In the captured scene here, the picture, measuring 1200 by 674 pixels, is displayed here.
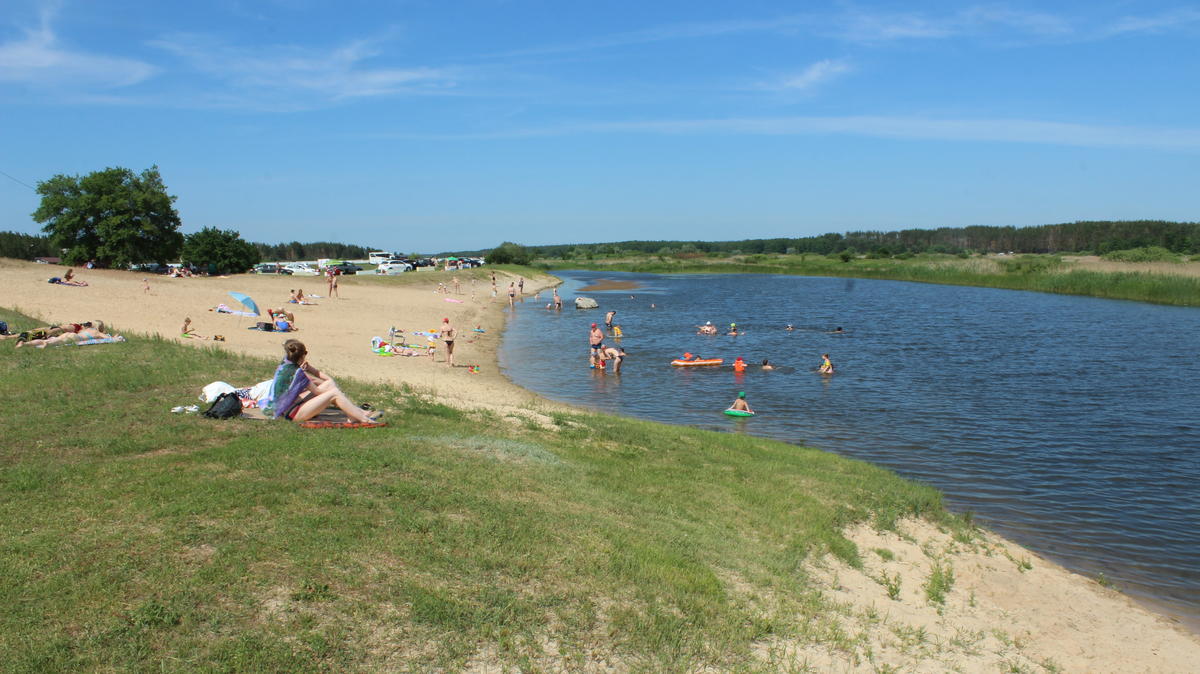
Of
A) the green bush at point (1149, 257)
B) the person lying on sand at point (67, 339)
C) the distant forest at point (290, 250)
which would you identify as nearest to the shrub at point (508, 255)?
the distant forest at point (290, 250)

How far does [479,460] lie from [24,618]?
5.09m

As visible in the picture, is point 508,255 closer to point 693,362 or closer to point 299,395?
point 693,362

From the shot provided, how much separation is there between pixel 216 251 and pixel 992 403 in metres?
57.4

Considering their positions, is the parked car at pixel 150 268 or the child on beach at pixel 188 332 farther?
the parked car at pixel 150 268

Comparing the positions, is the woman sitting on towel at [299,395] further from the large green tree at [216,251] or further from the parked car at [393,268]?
the parked car at [393,268]

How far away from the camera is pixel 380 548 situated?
6594mm

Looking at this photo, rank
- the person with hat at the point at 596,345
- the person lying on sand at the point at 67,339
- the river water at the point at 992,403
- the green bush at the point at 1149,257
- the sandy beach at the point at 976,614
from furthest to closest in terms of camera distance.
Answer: the green bush at the point at 1149,257
the person with hat at the point at 596,345
the person lying on sand at the point at 67,339
the river water at the point at 992,403
the sandy beach at the point at 976,614

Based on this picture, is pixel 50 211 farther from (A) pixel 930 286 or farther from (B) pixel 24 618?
(A) pixel 930 286

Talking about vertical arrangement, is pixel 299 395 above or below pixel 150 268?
below

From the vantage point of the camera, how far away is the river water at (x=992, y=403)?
484 inches

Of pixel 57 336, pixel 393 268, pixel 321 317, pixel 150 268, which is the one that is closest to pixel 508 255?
pixel 393 268

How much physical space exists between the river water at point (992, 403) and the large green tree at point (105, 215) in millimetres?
26827

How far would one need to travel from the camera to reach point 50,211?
4928cm

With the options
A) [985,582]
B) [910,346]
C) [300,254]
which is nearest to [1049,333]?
[910,346]
